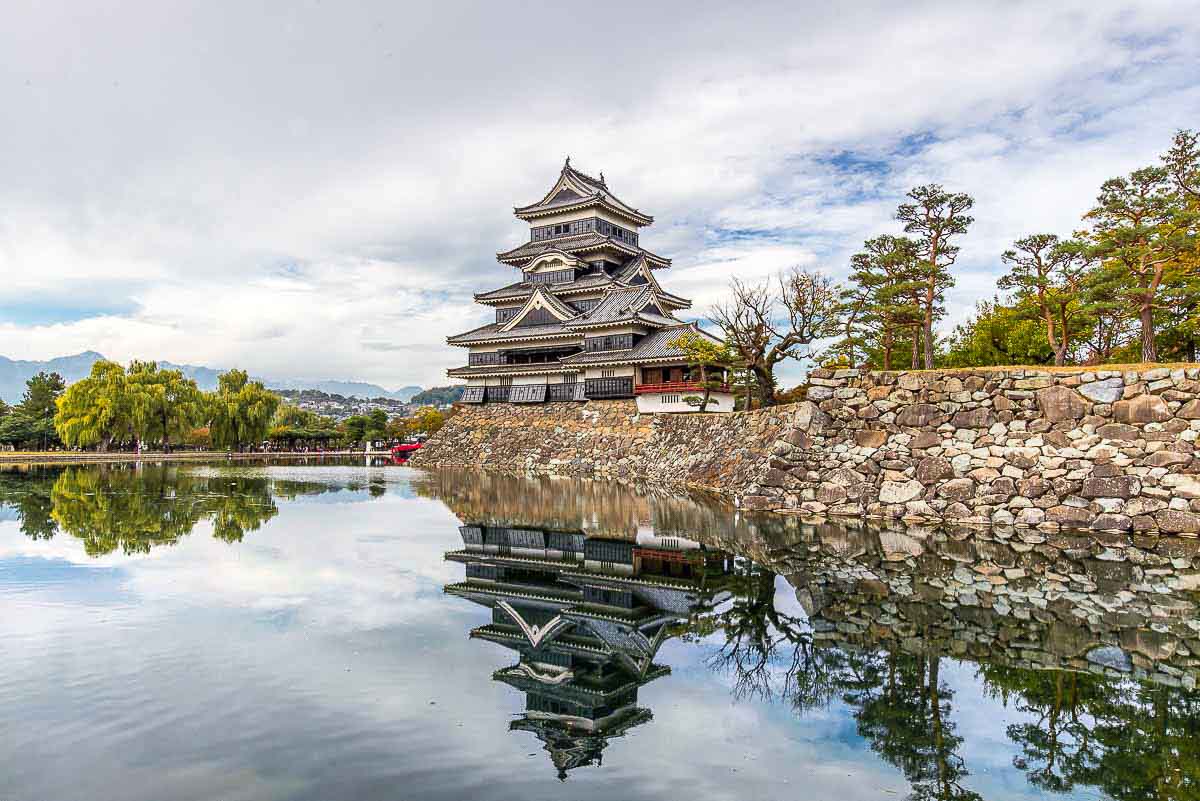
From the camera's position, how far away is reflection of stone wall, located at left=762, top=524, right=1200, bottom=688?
20.7 feet

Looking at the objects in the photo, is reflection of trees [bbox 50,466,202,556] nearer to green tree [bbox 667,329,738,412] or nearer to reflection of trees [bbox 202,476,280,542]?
reflection of trees [bbox 202,476,280,542]

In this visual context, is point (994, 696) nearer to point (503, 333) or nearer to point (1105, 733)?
point (1105, 733)

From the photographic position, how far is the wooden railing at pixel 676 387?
102ft

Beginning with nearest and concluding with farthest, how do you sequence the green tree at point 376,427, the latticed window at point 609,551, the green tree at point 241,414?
the latticed window at point 609,551, the green tree at point 241,414, the green tree at point 376,427

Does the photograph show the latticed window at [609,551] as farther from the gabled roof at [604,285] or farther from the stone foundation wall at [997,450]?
the gabled roof at [604,285]

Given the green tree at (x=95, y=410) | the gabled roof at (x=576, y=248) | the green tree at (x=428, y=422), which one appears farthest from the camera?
the green tree at (x=428, y=422)

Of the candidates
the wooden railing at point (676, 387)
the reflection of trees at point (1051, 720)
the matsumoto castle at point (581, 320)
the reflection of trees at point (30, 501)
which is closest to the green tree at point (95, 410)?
the reflection of trees at point (30, 501)

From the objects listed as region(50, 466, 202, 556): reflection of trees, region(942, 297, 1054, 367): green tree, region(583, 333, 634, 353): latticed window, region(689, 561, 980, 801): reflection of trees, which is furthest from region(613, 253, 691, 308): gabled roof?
region(689, 561, 980, 801): reflection of trees

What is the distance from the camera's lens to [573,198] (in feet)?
142

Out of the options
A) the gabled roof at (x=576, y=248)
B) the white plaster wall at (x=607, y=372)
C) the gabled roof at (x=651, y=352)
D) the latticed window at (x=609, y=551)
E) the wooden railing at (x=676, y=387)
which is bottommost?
the latticed window at (x=609, y=551)

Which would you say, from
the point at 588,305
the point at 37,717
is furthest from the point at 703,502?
the point at 588,305

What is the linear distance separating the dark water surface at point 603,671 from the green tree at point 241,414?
134ft

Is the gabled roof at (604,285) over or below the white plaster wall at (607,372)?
over

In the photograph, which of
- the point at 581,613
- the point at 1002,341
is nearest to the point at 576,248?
the point at 1002,341
